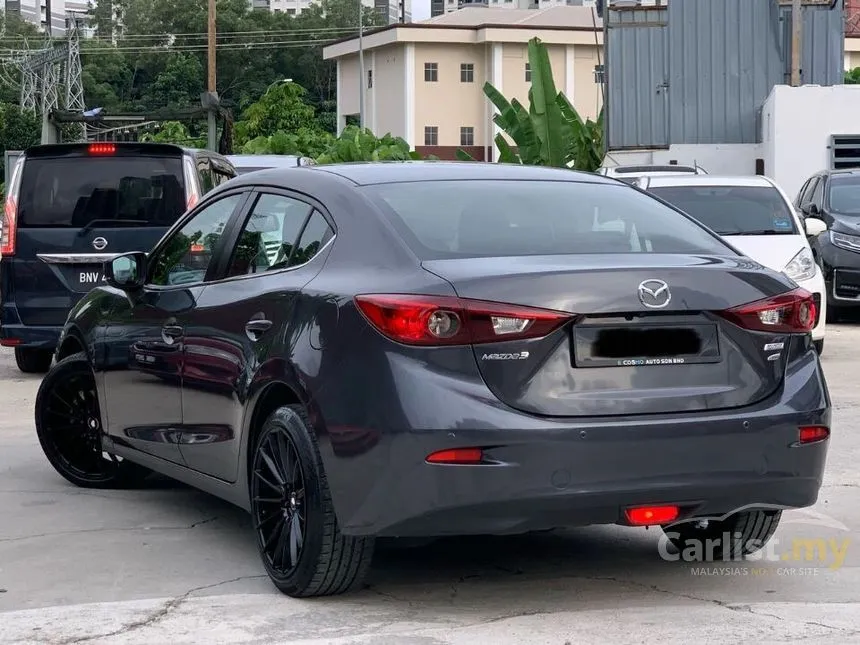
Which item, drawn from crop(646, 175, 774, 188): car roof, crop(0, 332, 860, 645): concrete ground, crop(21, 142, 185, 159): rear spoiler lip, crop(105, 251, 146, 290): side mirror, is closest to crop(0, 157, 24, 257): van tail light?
crop(21, 142, 185, 159): rear spoiler lip

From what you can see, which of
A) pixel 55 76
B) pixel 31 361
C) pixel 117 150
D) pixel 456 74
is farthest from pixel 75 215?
pixel 55 76

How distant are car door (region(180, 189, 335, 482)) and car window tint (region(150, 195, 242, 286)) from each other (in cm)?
22

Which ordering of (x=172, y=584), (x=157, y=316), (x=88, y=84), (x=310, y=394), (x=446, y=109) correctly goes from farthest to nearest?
(x=88, y=84) < (x=446, y=109) < (x=157, y=316) < (x=172, y=584) < (x=310, y=394)

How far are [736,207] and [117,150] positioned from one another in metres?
5.77

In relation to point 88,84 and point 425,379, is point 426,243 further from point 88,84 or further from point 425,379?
point 88,84

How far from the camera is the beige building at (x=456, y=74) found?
243 ft

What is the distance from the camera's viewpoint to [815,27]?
38.3m

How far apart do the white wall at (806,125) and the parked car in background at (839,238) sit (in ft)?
45.2

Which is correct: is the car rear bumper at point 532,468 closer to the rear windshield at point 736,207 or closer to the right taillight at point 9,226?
the right taillight at point 9,226

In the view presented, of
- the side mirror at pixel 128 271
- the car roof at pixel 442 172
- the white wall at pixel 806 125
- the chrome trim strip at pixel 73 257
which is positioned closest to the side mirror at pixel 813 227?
the chrome trim strip at pixel 73 257


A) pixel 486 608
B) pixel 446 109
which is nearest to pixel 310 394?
pixel 486 608

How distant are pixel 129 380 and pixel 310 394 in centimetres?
208

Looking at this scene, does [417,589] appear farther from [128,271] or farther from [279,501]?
[128,271]

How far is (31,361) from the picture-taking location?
45.1 feet
